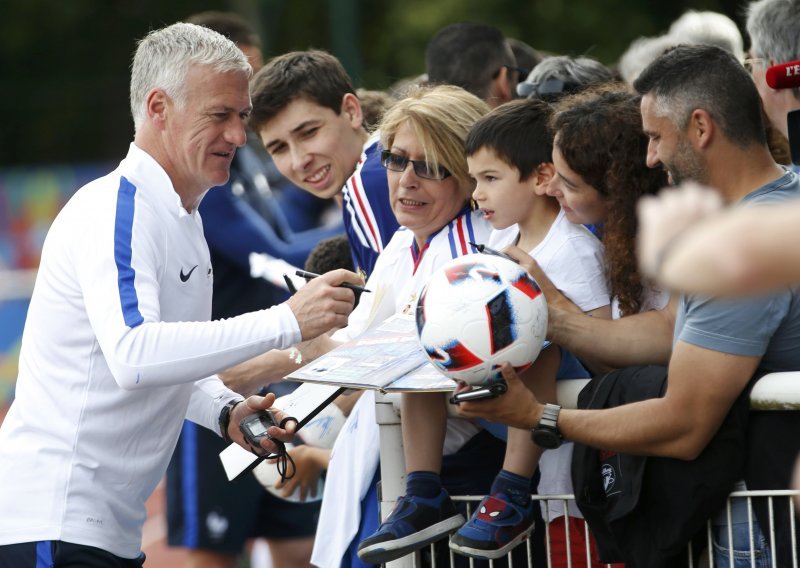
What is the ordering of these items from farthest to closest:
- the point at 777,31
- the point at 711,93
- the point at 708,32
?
the point at 708,32
the point at 777,31
the point at 711,93

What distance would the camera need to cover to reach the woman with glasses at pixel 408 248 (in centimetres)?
408

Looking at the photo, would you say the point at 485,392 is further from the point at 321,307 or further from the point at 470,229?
the point at 470,229

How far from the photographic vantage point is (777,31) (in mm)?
4570

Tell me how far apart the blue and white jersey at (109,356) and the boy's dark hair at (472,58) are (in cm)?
247

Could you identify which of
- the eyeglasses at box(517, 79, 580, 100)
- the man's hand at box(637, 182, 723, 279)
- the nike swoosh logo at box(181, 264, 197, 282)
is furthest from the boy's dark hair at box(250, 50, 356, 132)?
the man's hand at box(637, 182, 723, 279)

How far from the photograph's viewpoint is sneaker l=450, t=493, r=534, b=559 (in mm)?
3467

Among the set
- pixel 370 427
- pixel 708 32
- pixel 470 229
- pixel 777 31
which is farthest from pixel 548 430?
pixel 708 32

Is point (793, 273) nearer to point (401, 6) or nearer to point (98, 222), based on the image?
point (98, 222)

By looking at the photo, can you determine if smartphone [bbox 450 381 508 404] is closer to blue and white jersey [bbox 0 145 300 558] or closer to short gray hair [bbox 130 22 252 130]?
blue and white jersey [bbox 0 145 300 558]

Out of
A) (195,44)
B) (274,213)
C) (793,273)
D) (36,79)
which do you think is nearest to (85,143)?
(36,79)

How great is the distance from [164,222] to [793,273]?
2.52m

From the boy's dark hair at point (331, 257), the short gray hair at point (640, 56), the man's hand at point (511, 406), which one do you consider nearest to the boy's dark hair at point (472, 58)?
the short gray hair at point (640, 56)

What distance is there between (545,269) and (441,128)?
73 cm

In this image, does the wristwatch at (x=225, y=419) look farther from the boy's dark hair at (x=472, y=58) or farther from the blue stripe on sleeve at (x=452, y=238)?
the boy's dark hair at (x=472, y=58)
